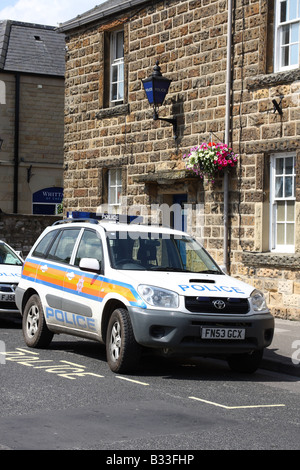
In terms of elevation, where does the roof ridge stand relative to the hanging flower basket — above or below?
above

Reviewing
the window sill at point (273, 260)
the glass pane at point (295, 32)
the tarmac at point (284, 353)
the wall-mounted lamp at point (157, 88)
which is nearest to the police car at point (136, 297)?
the tarmac at point (284, 353)

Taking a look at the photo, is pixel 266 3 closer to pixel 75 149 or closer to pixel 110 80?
pixel 110 80

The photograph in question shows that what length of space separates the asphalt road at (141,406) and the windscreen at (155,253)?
1259mm

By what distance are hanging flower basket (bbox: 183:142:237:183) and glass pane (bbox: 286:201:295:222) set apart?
1.51m

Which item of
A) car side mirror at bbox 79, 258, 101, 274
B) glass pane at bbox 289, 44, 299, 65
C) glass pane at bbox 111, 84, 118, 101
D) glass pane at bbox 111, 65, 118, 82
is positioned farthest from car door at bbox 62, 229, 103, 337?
glass pane at bbox 111, 65, 118, 82

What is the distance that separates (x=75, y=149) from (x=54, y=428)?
15.1 metres

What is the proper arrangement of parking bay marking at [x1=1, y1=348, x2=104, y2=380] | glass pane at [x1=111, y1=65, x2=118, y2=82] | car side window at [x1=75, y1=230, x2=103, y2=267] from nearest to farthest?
parking bay marking at [x1=1, y1=348, x2=104, y2=380]
car side window at [x1=75, y1=230, x2=103, y2=267]
glass pane at [x1=111, y1=65, x2=118, y2=82]

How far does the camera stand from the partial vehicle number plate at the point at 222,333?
9.24m

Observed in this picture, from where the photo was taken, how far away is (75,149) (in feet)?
69.8

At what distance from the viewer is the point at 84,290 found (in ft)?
33.8

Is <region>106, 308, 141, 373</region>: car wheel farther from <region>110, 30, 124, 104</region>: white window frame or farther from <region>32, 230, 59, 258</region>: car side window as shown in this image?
<region>110, 30, 124, 104</region>: white window frame

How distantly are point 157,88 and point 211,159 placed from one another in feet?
7.95

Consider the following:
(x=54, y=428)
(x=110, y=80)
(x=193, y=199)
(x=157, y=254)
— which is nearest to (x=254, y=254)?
(x=193, y=199)

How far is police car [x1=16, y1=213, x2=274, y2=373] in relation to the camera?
924 cm
